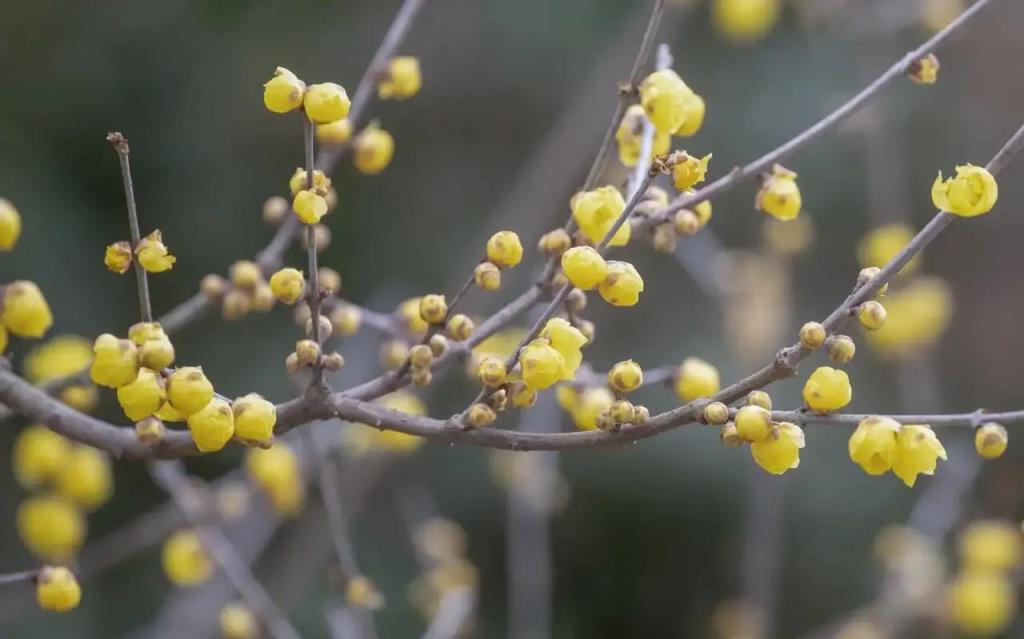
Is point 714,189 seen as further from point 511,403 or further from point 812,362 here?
point 812,362

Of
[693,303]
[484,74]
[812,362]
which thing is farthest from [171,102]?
[812,362]

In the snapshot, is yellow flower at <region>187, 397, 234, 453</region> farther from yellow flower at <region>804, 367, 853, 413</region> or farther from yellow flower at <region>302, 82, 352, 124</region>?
yellow flower at <region>804, 367, 853, 413</region>

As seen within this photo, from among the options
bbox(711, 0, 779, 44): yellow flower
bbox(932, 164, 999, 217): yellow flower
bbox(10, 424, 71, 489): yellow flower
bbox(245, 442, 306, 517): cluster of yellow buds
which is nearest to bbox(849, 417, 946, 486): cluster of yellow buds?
bbox(932, 164, 999, 217): yellow flower

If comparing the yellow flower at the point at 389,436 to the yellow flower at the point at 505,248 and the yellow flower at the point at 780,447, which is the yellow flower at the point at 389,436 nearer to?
the yellow flower at the point at 505,248

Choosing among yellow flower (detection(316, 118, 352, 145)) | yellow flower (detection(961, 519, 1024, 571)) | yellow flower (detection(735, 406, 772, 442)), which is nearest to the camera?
yellow flower (detection(735, 406, 772, 442))

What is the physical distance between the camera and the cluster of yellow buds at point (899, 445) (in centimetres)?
49

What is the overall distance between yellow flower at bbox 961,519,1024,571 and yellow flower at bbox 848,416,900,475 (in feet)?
2.68

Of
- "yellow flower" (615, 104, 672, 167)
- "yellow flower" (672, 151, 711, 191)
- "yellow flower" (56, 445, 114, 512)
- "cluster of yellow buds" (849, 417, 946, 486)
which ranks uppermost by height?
"yellow flower" (615, 104, 672, 167)

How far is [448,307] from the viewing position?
1.90 feet

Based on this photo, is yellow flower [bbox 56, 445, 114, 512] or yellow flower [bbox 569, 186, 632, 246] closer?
Result: yellow flower [bbox 569, 186, 632, 246]

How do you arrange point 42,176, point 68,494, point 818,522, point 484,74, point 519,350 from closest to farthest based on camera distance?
point 519,350, point 68,494, point 42,176, point 818,522, point 484,74

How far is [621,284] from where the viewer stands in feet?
1.76

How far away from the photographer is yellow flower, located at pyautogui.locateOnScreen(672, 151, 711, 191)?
51 centimetres

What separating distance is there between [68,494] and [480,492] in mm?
1016
